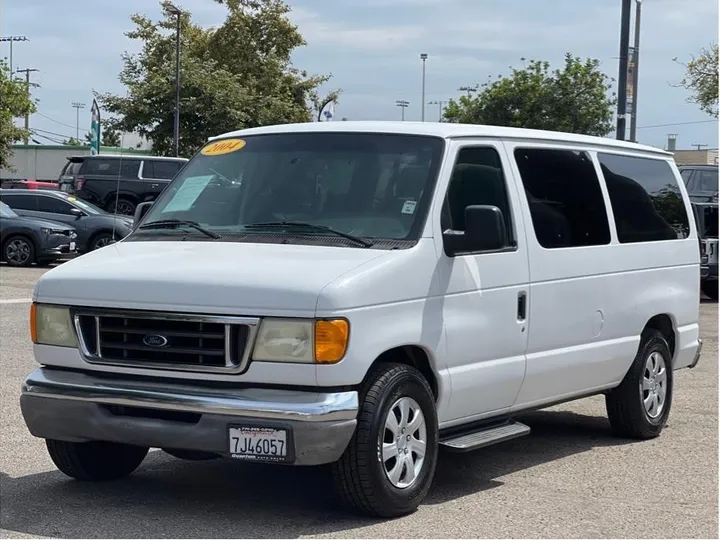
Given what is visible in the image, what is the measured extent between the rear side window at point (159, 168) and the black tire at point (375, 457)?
1039 inches

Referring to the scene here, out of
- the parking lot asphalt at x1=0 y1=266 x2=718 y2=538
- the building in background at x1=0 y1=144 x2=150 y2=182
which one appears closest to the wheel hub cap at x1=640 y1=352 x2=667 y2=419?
the parking lot asphalt at x1=0 y1=266 x2=718 y2=538

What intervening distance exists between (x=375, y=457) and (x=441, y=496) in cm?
94

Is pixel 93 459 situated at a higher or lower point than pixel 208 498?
higher

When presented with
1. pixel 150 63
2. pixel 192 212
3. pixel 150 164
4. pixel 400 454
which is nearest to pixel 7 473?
pixel 192 212

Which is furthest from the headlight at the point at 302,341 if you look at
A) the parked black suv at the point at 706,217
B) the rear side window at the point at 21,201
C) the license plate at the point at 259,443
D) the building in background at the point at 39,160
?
the building in background at the point at 39,160

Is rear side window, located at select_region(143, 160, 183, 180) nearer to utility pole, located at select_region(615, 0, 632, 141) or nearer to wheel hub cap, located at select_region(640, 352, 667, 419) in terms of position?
utility pole, located at select_region(615, 0, 632, 141)

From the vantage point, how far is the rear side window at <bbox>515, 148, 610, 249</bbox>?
7.45m

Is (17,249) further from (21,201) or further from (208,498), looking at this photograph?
(208,498)


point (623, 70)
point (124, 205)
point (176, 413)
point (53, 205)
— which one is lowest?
point (176, 413)

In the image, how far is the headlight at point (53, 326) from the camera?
20.4ft

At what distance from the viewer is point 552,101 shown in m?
50.8

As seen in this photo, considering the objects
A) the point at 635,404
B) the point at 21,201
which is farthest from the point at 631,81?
the point at 635,404

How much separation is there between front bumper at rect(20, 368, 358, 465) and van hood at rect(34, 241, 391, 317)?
37 cm

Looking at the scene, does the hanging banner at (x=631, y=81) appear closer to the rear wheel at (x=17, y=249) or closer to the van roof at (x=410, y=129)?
the rear wheel at (x=17, y=249)
